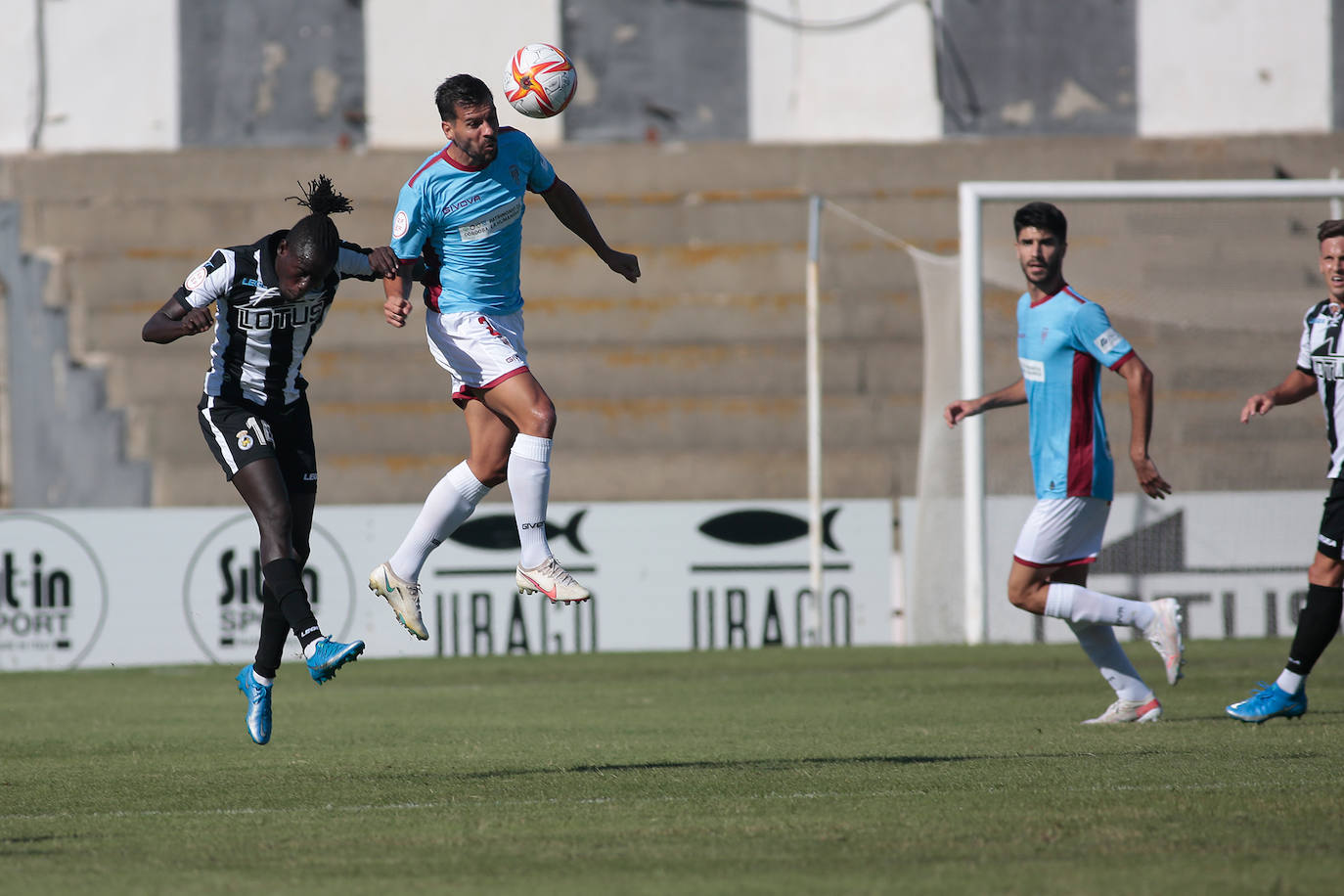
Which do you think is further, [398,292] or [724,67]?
[724,67]

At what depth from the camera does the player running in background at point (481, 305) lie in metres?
6.33

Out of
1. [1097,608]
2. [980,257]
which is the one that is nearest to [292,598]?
[1097,608]

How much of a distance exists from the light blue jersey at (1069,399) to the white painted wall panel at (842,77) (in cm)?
1330

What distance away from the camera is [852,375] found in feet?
56.2

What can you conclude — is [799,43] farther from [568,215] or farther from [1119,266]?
[568,215]

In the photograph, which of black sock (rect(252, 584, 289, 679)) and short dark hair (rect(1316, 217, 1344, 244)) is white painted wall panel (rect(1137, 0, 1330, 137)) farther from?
black sock (rect(252, 584, 289, 679))

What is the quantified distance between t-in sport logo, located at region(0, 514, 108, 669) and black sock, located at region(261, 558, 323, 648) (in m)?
7.22

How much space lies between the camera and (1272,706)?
7.04 metres

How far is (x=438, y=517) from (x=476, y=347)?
2.33 ft

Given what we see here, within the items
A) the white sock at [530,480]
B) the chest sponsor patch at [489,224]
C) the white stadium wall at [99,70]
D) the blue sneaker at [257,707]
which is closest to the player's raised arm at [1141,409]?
the white sock at [530,480]

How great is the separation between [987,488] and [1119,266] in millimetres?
2240

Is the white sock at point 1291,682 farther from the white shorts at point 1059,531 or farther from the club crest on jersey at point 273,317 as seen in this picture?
the club crest on jersey at point 273,317

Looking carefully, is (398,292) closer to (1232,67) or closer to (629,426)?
(629,426)

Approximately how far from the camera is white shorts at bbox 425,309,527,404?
6469 mm
